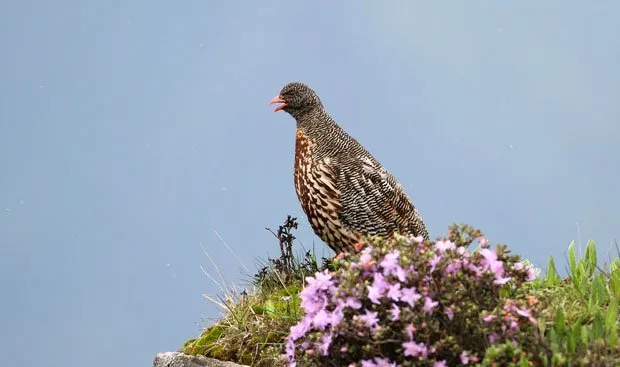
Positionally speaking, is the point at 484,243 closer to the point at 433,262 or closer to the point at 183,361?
the point at 433,262

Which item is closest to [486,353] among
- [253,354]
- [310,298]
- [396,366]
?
[396,366]

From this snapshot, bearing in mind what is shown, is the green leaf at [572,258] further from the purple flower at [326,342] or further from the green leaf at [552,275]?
the purple flower at [326,342]

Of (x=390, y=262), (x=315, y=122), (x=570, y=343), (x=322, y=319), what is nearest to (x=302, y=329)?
(x=322, y=319)

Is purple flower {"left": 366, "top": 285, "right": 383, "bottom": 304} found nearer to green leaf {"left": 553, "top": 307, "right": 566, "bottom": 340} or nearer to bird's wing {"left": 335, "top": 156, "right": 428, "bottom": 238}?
green leaf {"left": 553, "top": 307, "right": 566, "bottom": 340}

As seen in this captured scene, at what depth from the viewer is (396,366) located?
482 centimetres

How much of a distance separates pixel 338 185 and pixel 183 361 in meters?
2.24

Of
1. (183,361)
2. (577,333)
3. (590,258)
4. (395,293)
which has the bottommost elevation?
(577,333)

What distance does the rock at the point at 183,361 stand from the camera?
722 cm

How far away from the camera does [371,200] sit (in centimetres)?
826

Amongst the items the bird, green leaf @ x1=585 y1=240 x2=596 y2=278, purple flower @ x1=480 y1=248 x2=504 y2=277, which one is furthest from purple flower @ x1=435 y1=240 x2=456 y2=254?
the bird

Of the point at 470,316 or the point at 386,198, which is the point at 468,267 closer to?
the point at 470,316

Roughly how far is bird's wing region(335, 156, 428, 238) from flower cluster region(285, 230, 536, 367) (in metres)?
3.17

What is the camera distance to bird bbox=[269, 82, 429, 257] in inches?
323

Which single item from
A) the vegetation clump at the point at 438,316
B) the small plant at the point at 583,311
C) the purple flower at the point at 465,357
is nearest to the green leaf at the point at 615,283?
the small plant at the point at 583,311
